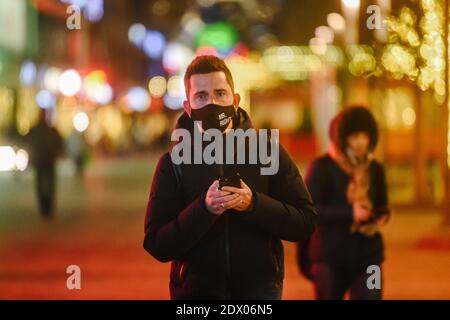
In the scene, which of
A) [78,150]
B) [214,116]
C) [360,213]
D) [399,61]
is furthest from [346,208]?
[78,150]

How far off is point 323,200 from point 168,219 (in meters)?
2.83

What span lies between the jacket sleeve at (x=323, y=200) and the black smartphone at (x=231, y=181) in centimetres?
293

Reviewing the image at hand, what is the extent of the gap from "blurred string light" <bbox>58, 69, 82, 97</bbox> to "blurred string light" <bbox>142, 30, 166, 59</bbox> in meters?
49.1

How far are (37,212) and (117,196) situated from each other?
15.7 feet

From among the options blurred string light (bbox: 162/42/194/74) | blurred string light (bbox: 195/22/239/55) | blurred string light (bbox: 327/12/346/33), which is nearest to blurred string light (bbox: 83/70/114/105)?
blurred string light (bbox: 195/22/239/55)

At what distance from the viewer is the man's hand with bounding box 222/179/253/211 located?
13.0ft

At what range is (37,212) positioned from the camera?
20047 millimetres

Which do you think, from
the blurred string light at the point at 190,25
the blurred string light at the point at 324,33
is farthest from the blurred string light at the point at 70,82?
the blurred string light at the point at 190,25

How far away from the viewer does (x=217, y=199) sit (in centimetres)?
397

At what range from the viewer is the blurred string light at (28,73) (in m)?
48.8

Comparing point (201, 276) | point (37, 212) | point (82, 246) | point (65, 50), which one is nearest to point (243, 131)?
point (201, 276)

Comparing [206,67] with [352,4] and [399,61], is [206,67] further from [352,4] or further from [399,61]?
[352,4]

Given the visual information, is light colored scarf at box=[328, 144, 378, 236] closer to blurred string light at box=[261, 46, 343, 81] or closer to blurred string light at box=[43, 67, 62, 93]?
blurred string light at box=[261, 46, 343, 81]
